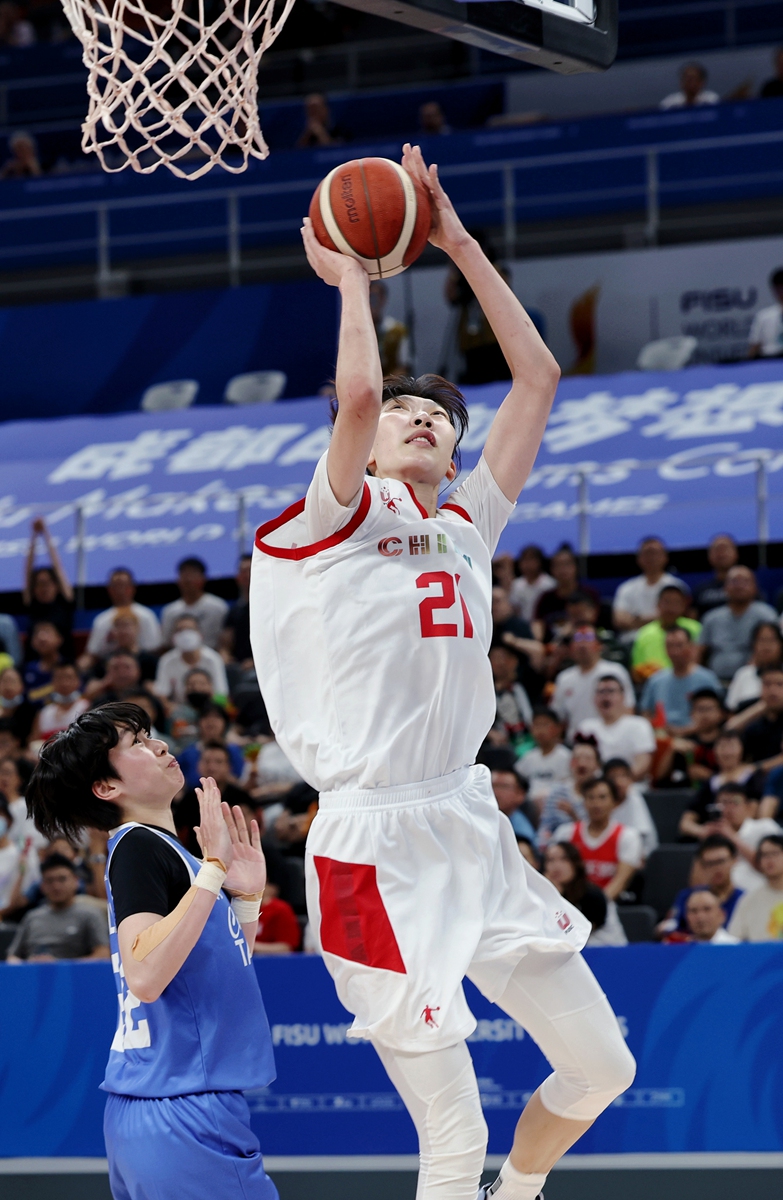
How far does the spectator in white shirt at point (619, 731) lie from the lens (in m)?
10.2

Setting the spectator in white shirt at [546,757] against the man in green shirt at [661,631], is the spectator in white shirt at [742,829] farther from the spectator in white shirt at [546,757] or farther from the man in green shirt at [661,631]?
the man in green shirt at [661,631]

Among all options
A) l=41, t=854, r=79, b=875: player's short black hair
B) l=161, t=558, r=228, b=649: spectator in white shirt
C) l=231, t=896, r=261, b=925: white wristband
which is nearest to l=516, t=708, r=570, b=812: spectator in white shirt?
l=41, t=854, r=79, b=875: player's short black hair

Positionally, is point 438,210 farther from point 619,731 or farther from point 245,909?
point 619,731

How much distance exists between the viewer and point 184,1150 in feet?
12.3

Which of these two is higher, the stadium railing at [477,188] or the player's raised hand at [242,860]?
the stadium railing at [477,188]

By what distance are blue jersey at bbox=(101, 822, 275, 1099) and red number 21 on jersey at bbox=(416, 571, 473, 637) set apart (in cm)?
87

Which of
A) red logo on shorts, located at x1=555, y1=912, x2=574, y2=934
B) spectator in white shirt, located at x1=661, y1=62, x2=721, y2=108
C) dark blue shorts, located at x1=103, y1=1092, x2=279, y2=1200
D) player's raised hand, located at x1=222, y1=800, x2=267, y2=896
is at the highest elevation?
spectator in white shirt, located at x1=661, y1=62, x2=721, y2=108

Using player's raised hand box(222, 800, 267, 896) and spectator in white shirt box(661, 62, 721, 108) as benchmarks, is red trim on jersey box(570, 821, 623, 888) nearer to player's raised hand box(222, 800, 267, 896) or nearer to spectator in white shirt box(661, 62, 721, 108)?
player's raised hand box(222, 800, 267, 896)

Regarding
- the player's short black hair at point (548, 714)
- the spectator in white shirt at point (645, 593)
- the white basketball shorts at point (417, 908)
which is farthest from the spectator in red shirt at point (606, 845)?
the white basketball shorts at point (417, 908)

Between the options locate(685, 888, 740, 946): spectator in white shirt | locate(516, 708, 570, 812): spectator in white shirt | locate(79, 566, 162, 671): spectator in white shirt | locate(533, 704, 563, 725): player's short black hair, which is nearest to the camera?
locate(685, 888, 740, 946): spectator in white shirt

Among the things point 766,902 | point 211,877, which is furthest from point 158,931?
point 766,902

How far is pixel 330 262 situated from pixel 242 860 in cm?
160

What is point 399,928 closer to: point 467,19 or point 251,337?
point 467,19

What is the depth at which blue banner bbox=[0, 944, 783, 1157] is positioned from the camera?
6789 mm
